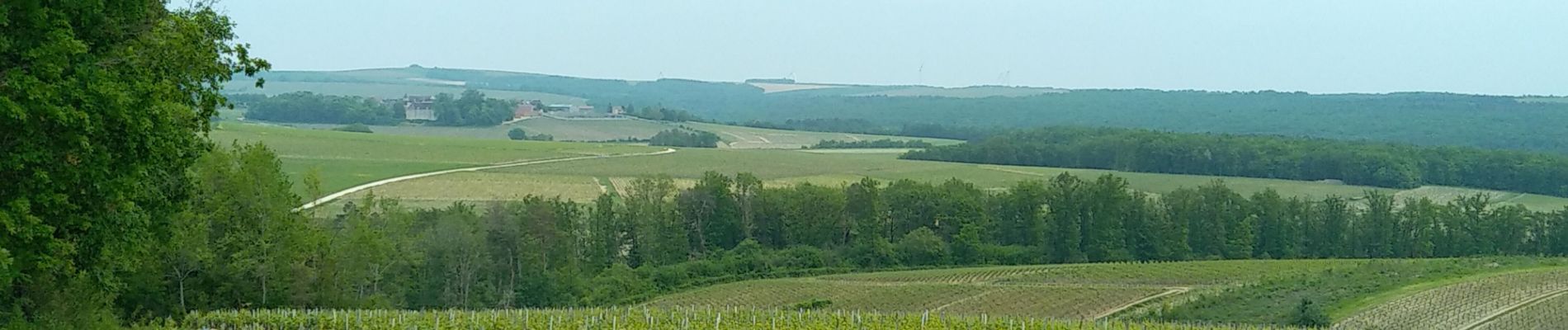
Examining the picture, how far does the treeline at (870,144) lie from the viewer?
376ft

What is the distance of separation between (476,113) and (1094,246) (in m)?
72.5

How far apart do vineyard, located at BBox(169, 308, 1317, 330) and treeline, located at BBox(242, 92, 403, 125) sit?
92.2m

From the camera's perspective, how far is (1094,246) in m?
62.8

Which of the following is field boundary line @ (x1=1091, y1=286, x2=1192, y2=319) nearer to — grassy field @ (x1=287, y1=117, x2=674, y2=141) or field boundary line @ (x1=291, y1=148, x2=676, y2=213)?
field boundary line @ (x1=291, y1=148, x2=676, y2=213)

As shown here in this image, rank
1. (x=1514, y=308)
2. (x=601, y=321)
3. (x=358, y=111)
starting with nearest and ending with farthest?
(x=601, y=321)
(x=1514, y=308)
(x=358, y=111)

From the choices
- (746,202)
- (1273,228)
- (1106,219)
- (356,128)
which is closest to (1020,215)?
(1106,219)

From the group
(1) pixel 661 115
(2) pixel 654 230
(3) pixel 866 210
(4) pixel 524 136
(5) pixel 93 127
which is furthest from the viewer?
(1) pixel 661 115

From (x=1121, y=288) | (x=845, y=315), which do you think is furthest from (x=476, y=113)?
(x=845, y=315)

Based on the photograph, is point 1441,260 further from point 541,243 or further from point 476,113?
point 476,113

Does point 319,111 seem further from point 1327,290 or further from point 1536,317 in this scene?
point 1536,317

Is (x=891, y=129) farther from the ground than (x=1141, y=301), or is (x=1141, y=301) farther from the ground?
(x=891, y=129)

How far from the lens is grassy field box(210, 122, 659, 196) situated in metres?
68.5

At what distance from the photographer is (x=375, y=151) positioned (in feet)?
263

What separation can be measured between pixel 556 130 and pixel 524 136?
904cm
